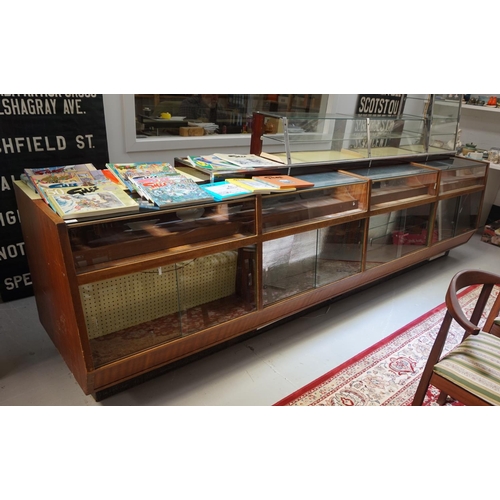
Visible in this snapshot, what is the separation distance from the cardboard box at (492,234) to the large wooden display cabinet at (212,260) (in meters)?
1.53

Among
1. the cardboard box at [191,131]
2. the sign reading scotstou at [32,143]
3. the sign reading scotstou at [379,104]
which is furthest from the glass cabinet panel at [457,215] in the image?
the sign reading scotstou at [32,143]

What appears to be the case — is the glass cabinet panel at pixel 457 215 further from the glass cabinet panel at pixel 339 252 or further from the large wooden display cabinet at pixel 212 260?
the glass cabinet panel at pixel 339 252

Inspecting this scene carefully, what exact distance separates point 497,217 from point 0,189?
5273mm

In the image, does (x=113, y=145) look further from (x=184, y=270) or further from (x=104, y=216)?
(x=104, y=216)

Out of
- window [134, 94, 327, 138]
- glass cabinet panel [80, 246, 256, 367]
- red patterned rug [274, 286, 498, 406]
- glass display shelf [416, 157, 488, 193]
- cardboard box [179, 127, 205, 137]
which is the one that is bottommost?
red patterned rug [274, 286, 498, 406]

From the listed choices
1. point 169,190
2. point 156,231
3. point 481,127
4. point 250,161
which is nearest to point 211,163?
point 250,161

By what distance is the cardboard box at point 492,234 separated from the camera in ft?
14.6

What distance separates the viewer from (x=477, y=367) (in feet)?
5.34

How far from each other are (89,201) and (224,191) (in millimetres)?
675

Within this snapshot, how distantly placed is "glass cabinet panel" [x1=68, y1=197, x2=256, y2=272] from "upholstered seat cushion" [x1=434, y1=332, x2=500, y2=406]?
3.86 feet

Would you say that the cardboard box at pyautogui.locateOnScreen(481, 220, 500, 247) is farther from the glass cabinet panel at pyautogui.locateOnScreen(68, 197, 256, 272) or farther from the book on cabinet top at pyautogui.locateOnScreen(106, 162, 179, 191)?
the book on cabinet top at pyautogui.locateOnScreen(106, 162, 179, 191)

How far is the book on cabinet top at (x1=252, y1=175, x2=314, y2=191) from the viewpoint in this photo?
223 cm

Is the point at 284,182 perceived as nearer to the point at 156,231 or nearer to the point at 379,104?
the point at 156,231

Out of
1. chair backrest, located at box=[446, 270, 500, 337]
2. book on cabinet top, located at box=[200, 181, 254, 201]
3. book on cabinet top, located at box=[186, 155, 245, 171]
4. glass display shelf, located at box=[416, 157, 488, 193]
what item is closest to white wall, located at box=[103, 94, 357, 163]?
book on cabinet top, located at box=[186, 155, 245, 171]
